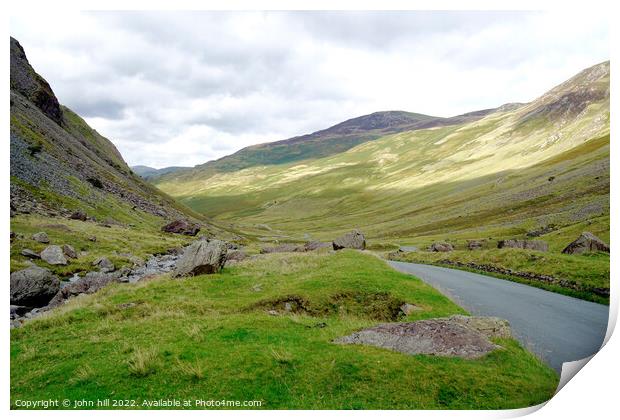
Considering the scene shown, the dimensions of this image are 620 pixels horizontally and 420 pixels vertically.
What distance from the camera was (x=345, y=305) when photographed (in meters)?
29.7

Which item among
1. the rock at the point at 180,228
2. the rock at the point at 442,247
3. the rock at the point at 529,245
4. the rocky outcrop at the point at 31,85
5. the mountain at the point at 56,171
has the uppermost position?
the rocky outcrop at the point at 31,85

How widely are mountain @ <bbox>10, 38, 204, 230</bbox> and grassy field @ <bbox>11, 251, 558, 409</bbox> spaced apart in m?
45.3

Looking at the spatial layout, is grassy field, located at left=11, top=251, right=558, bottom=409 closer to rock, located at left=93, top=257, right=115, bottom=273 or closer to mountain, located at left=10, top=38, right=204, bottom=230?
rock, located at left=93, top=257, right=115, bottom=273

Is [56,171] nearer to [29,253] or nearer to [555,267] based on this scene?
[29,253]

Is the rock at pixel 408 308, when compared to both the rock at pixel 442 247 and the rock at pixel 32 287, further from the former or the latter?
the rock at pixel 442 247

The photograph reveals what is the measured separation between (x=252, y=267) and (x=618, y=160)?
32.6 metres

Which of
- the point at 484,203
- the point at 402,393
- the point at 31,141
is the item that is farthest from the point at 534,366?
the point at 484,203

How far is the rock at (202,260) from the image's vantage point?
124 feet

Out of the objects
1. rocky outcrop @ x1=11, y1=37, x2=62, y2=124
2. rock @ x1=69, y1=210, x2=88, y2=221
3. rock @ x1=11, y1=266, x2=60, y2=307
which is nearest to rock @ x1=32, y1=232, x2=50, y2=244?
rock @ x1=11, y1=266, x2=60, y2=307

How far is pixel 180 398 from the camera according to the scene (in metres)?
16.4

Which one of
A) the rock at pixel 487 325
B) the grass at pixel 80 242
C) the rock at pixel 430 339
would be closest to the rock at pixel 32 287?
the grass at pixel 80 242

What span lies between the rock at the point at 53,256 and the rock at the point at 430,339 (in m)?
39.3

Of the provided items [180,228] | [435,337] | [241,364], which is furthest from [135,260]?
[180,228]

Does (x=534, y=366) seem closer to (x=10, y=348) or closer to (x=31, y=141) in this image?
(x=10, y=348)
